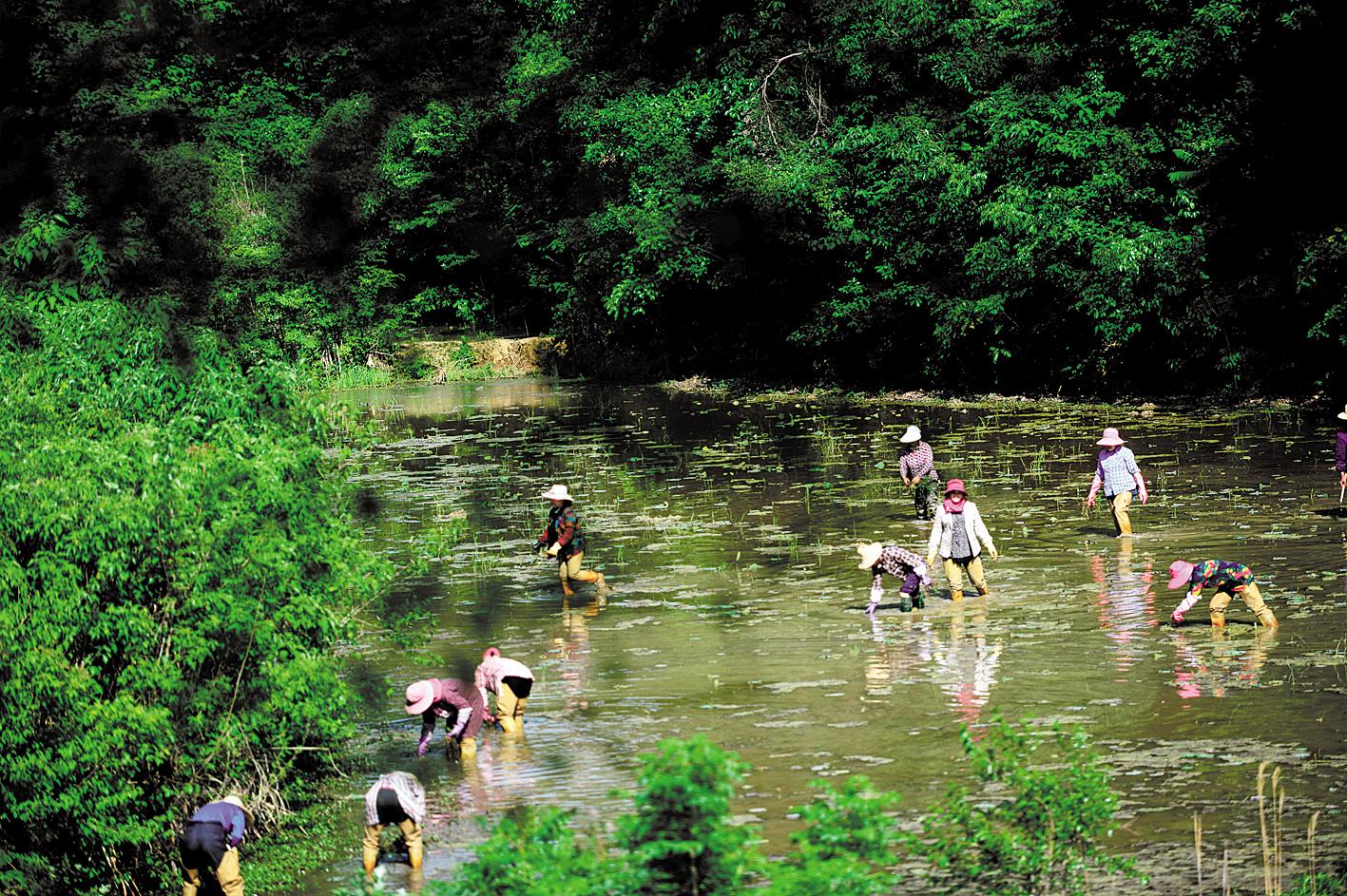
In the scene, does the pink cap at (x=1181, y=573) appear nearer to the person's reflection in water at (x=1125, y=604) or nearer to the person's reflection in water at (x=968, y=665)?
the person's reflection in water at (x=1125, y=604)

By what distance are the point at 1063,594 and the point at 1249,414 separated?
16449mm

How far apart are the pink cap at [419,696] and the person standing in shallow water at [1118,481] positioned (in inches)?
410

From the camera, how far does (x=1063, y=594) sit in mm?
17188

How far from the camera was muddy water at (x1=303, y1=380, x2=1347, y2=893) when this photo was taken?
1157cm

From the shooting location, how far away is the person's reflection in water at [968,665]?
1328 centimetres

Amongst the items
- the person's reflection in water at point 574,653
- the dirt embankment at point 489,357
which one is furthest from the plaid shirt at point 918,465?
the dirt embankment at point 489,357

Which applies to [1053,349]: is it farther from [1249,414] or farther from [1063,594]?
[1063,594]

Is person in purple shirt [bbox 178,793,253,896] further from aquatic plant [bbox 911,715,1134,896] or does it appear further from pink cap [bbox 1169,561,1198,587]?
pink cap [bbox 1169,561,1198,587]

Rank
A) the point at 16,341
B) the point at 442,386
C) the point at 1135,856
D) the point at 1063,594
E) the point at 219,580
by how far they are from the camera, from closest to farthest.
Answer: the point at 1135,856 < the point at 219,580 < the point at 16,341 < the point at 1063,594 < the point at 442,386

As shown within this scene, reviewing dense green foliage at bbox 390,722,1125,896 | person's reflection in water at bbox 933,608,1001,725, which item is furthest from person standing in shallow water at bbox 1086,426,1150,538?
dense green foliage at bbox 390,722,1125,896

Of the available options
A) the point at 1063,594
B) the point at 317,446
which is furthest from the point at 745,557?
the point at 317,446

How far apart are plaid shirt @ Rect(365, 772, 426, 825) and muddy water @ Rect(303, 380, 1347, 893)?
445 millimetres

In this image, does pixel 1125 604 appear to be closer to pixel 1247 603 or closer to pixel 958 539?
pixel 1247 603

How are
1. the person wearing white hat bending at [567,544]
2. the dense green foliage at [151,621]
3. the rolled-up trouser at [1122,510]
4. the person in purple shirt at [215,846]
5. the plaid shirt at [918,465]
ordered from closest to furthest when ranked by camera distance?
the person in purple shirt at [215,846] < the dense green foliage at [151,621] < the person wearing white hat bending at [567,544] < the rolled-up trouser at [1122,510] < the plaid shirt at [918,465]
